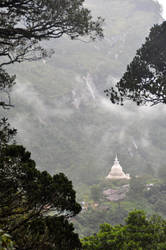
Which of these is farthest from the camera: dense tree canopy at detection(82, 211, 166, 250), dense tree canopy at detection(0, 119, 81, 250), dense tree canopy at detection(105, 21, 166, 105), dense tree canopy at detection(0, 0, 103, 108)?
dense tree canopy at detection(82, 211, 166, 250)

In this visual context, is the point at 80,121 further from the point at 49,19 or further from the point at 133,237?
the point at 49,19

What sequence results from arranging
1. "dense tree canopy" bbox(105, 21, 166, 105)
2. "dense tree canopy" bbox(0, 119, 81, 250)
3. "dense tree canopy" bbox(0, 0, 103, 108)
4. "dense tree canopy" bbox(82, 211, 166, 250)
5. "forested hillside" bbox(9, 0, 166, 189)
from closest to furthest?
1. "dense tree canopy" bbox(0, 119, 81, 250)
2. "dense tree canopy" bbox(0, 0, 103, 108)
3. "dense tree canopy" bbox(105, 21, 166, 105)
4. "dense tree canopy" bbox(82, 211, 166, 250)
5. "forested hillside" bbox(9, 0, 166, 189)

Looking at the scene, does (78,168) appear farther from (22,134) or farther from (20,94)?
(20,94)

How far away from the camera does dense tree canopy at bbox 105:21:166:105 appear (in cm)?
940

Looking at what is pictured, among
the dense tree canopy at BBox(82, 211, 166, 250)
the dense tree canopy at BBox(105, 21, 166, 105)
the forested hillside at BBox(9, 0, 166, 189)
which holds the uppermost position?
the forested hillside at BBox(9, 0, 166, 189)

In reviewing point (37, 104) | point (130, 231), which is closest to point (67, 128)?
point (37, 104)

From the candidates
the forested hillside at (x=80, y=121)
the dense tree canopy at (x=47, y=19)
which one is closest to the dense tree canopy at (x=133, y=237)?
the dense tree canopy at (x=47, y=19)

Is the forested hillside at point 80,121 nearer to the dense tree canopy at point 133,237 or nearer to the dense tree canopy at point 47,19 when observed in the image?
the dense tree canopy at point 133,237

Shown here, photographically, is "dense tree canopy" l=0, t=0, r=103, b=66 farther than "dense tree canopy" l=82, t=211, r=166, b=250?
No

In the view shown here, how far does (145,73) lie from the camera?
378 inches

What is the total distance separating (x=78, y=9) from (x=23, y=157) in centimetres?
450

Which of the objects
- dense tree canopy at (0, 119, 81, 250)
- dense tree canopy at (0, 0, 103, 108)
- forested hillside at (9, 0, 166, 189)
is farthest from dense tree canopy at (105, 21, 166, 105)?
forested hillside at (9, 0, 166, 189)

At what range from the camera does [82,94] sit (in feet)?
406

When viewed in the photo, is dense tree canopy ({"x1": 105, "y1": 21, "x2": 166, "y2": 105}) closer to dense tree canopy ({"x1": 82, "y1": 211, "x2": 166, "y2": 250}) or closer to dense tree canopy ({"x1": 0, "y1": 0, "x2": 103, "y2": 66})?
dense tree canopy ({"x1": 0, "y1": 0, "x2": 103, "y2": 66})
